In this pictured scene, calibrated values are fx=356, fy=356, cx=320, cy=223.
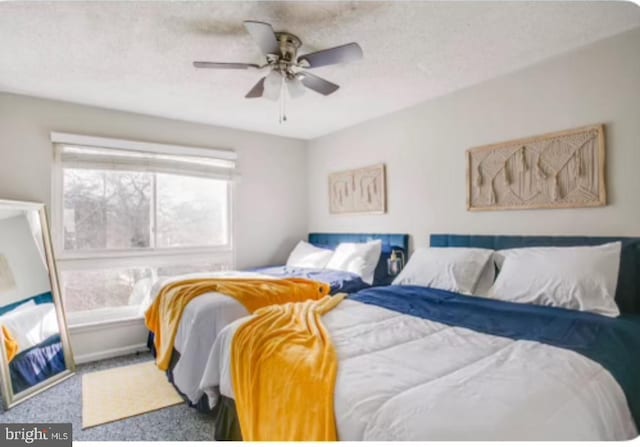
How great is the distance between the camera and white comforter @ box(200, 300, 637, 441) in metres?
0.96

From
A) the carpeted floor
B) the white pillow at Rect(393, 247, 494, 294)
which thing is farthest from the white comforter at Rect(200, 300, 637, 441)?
the carpeted floor

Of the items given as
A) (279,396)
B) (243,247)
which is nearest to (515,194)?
(279,396)

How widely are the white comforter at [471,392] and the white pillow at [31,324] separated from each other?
249cm

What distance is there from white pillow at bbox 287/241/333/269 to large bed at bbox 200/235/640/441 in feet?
5.52

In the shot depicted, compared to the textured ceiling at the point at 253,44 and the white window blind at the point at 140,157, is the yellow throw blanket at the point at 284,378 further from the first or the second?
the white window blind at the point at 140,157

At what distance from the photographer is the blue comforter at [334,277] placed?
3.12 m

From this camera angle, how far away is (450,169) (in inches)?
123

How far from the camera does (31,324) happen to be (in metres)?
2.74

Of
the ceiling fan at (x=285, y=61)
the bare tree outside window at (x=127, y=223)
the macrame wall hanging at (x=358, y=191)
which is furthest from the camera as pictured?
the macrame wall hanging at (x=358, y=191)

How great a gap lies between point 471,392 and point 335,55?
1.71 m

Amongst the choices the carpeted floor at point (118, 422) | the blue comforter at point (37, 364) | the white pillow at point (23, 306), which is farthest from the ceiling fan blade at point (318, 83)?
the blue comforter at point (37, 364)

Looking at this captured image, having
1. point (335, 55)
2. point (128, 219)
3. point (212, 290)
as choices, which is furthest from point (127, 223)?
point (335, 55)

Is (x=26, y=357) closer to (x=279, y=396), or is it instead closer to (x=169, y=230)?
(x=169, y=230)

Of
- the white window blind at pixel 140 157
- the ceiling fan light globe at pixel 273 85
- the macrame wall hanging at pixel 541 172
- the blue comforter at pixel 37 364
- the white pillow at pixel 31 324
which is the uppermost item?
the ceiling fan light globe at pixel 273 85
